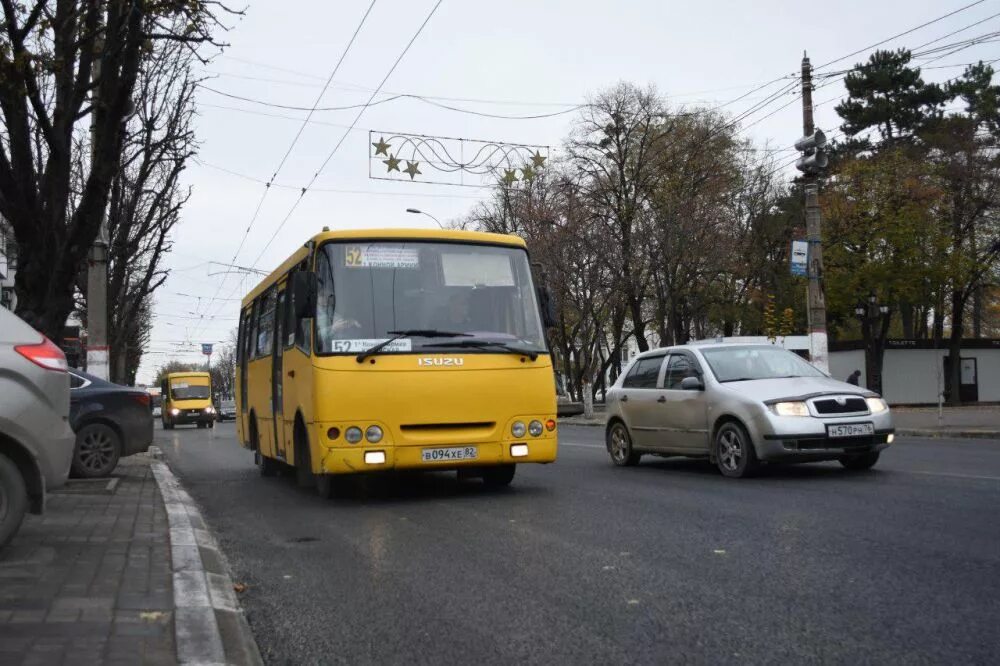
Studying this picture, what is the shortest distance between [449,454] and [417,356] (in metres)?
0.99

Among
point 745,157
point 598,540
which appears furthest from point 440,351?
point 745,157

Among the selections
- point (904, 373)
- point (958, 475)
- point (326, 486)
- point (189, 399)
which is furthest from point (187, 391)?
point (958, 475)

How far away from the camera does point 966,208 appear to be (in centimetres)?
4462

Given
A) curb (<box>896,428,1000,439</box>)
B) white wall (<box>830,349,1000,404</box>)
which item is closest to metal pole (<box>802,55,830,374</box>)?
curb (<box>896,428,1000,439</box>)

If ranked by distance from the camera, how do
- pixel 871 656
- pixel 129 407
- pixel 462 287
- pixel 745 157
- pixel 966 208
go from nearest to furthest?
pixel 871 656 < pixel 462 287 < pixel 129 407 < pixel 966 208 < pixel 745 157

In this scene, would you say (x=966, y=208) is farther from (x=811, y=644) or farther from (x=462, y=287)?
(x=811, y=644)

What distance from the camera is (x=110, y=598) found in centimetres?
536

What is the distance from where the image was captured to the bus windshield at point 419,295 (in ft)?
33.3

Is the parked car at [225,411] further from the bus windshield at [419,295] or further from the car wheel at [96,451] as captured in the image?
the bus windshield at [419,295]

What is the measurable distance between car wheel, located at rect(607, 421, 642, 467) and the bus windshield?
3967mm

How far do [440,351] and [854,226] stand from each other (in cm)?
3888

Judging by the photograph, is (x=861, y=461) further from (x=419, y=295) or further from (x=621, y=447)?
(x=419, y=295)

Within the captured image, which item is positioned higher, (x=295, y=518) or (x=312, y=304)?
(x=312, y=304)

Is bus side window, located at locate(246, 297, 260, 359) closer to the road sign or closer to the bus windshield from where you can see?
the bus windshield
